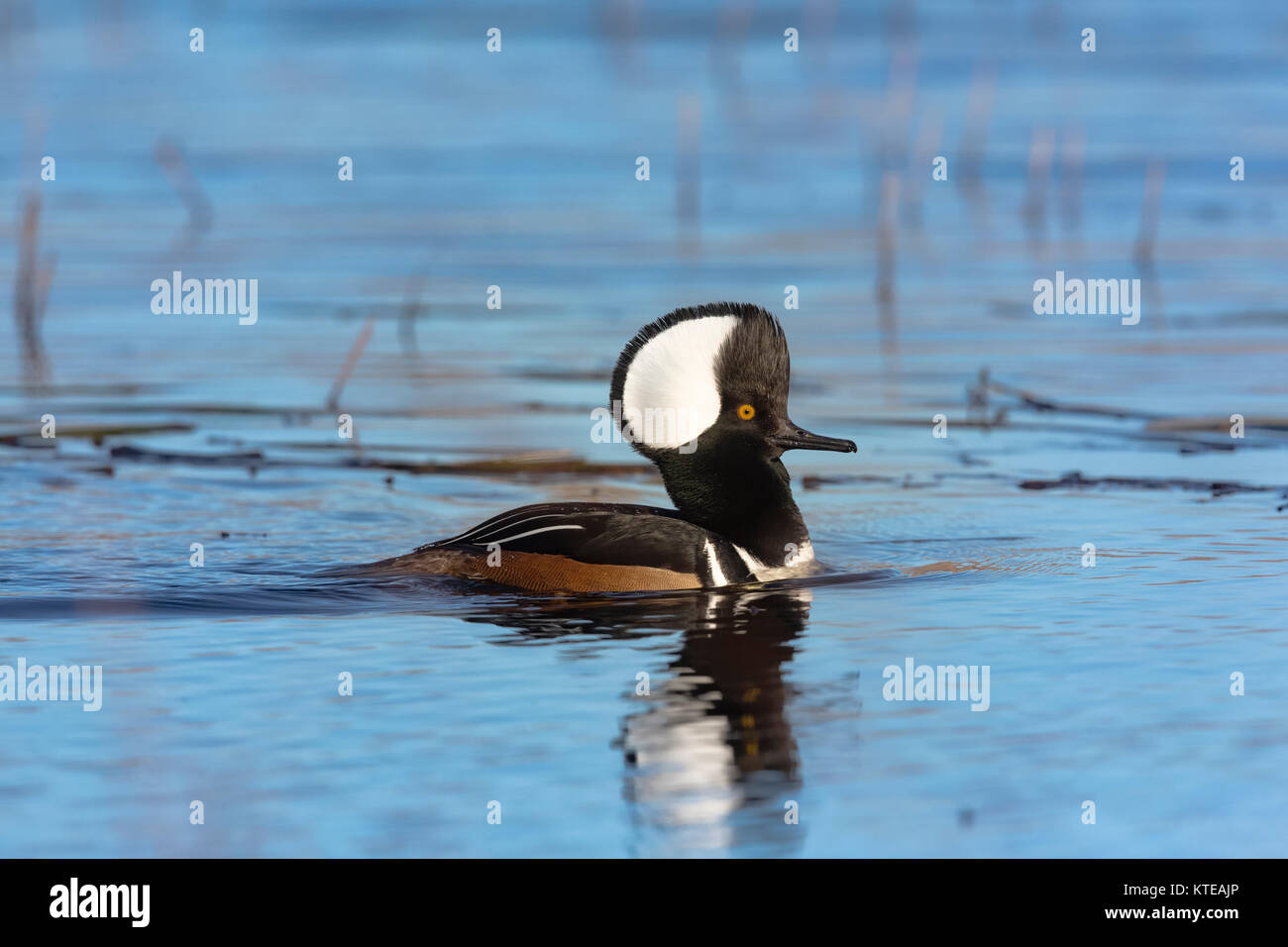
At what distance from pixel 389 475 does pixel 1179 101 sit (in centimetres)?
2185

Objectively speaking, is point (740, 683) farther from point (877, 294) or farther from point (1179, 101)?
point (1179, 101)

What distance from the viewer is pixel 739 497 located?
1009cm

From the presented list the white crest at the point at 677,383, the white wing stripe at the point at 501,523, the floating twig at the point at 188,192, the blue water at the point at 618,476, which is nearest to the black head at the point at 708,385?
the white crest at the point at 677,383

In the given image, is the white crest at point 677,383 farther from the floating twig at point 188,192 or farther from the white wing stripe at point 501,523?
the floating twig at point 188,192

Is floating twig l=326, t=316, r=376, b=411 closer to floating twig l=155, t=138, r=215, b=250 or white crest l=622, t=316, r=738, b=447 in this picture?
white crest l=622, t=316, r=738, b=447

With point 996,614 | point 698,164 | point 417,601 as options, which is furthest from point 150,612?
point 698,164

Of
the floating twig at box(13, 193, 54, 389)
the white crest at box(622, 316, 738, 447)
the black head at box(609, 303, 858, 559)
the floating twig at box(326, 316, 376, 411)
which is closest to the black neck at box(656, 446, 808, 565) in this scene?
the black head at box(609, 303, 858, 559)

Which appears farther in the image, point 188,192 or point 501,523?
point 188,192

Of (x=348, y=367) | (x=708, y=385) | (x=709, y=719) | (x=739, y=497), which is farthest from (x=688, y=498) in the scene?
(x=348, y=367)

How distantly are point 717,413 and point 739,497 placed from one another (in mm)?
444

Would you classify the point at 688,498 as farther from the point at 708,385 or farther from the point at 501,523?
the point at 501,523

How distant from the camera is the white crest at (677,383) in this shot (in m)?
9.66

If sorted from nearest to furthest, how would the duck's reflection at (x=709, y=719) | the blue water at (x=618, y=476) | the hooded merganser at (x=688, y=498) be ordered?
1. the duck's reflection at (x=709, y=719)
2. the blue water at (x=618, y=476)
3. the hooded merganser at (x=688, y=498)

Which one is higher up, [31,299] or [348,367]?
[31,299]
